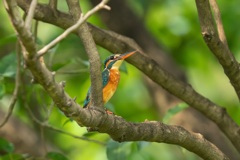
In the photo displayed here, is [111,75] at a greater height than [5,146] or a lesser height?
greater

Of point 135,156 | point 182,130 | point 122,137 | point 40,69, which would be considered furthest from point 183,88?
point 40,69

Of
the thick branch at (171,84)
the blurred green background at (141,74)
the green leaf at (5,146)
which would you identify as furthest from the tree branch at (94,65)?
the blurred green background at (141,74)

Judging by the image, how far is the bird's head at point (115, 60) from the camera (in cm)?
396

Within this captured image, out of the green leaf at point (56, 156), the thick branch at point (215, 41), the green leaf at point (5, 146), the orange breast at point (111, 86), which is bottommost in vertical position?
the green leaf at point (5, 146)

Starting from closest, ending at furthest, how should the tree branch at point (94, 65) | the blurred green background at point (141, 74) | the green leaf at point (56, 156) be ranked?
the tree branch at point (94, 65)
the green leaf at point (56, 156)
the blurred green background at point (141, 74)

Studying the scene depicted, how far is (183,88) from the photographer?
4.02m

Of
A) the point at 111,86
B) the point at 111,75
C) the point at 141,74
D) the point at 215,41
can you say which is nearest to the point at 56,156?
the point at 111,86

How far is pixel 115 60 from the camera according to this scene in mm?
4242

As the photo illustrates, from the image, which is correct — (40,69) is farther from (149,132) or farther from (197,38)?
(197,38)

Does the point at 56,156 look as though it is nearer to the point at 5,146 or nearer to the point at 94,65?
the point at 5,146

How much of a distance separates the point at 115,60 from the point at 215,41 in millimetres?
1021

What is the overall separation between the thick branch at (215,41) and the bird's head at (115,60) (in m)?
0.61

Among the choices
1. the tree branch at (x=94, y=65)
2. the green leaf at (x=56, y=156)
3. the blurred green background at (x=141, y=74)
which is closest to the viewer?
the tree branch at (x=94, y=65)

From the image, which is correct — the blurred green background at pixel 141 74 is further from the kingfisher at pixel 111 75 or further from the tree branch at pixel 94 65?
the tree branch at pixel 94 65
